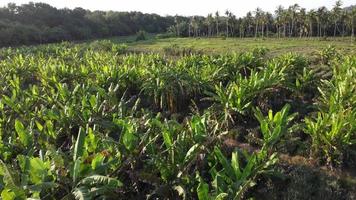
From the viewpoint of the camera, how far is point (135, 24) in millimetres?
81375

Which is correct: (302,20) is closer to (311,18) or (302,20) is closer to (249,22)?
(311,18)

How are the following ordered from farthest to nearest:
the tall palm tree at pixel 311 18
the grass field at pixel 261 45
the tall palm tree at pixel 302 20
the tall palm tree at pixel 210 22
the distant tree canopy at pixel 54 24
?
the tall palm tree at pixel 210 22 → the tall palm tree at pixel 302 20 → the tall palm tree at pixel 311 18 → the distant tree canopy at pixel 54 24 → the grass field at pixel 261 45

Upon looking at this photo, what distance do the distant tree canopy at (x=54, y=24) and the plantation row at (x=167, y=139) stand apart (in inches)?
1566

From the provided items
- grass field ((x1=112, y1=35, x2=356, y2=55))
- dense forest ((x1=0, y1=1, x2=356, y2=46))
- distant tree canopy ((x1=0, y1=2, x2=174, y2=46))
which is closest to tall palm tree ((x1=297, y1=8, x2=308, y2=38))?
dense forest ((x1=0, y1=1, x2=356, y2=46))

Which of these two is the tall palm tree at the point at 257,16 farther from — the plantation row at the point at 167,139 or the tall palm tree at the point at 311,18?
the plantation row at the point at 167,139

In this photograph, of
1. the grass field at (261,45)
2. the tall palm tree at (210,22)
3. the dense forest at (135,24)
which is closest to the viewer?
the grass field at (261,45)

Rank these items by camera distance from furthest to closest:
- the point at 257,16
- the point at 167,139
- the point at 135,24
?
the point at 135,24, the point at 257,16, the point at 167,139

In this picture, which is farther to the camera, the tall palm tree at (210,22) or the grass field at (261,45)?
the tall palm tree at (210,22)

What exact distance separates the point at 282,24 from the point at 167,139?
6526 centimetres

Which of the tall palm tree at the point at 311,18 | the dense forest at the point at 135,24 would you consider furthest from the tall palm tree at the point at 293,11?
the tall palm tree at the point at 311,18

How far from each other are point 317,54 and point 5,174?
22.9 meters

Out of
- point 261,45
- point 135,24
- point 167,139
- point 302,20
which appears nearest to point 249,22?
point 302,20

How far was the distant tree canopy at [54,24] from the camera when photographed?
52.0 m

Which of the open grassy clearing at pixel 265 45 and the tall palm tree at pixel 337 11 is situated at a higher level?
the tall palm tree at pixel 337 11
